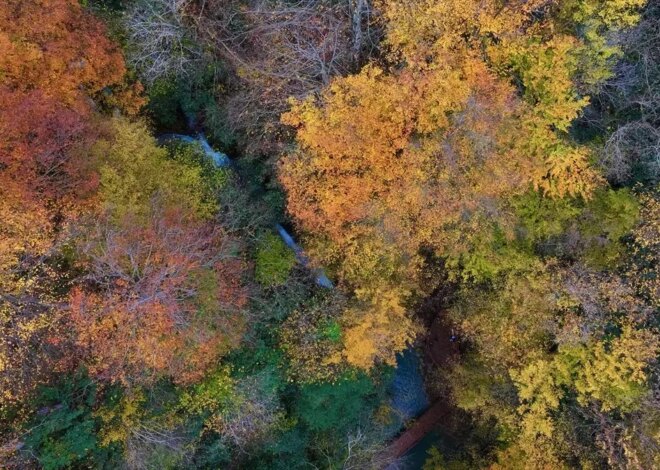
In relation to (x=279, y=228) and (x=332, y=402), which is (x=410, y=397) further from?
(x=279, y=228)

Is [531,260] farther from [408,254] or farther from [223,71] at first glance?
[223,71]

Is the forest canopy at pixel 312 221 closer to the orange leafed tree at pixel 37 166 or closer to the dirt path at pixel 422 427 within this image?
the orange leafed tree at pixel 37 166

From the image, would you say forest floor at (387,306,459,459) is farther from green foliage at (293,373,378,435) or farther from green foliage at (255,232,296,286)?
green foliage at (255,232,296,286)

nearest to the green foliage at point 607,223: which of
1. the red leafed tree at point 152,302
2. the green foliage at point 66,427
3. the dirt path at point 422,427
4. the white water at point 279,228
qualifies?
the white water at point 279,228

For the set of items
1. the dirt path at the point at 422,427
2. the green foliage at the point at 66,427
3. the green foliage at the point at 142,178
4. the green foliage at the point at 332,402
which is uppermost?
the green foliage at the point at 142,178

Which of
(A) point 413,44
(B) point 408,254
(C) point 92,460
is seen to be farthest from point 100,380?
(A) point 413,44
